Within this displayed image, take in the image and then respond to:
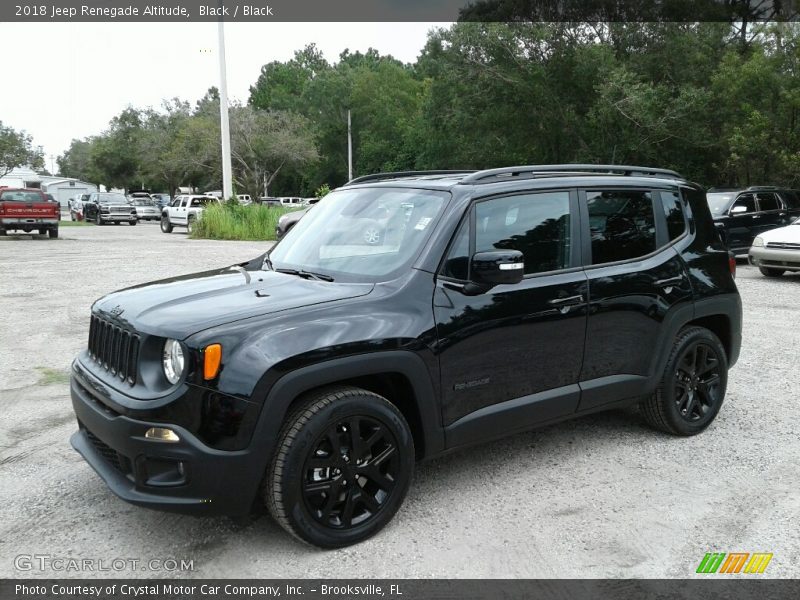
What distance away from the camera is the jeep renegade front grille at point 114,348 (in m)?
3.38

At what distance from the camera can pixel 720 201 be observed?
52.9 feet

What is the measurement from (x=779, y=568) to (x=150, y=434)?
2914mm

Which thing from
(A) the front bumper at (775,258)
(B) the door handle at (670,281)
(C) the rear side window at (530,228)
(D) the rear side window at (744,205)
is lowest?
(A) the front bumper at (775,258)

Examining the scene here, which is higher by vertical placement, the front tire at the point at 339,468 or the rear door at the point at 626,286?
the rear door at the point at 626,286

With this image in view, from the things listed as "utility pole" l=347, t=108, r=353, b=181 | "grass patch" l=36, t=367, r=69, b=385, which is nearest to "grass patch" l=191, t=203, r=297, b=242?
Answer: "grass patch" l=36, t=367, r=69, b=385

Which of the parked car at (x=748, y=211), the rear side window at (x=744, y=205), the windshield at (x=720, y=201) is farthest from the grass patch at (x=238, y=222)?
the rear side window at (x=744, y=205)

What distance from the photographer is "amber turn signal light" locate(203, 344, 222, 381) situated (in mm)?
3100

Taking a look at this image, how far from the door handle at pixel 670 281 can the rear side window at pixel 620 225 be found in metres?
0.21

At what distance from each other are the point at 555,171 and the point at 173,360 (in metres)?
2.61

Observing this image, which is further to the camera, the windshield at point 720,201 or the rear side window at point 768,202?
the rear side window at point 768,202

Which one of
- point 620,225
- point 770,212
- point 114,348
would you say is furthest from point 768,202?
point 114,348

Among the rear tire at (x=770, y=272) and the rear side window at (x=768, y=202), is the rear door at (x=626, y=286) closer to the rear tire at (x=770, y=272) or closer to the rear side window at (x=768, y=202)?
the rear tire at (x=770, y=272)

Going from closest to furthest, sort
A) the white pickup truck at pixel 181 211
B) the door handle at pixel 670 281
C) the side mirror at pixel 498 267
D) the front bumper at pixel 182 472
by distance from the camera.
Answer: the front bumper at pixel 182 472, the side mirror at pixel 498 267, the door handle at pixel 670 281, the white pickup truck at pixel 181 211

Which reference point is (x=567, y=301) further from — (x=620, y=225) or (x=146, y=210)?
(x=146, y=210)
